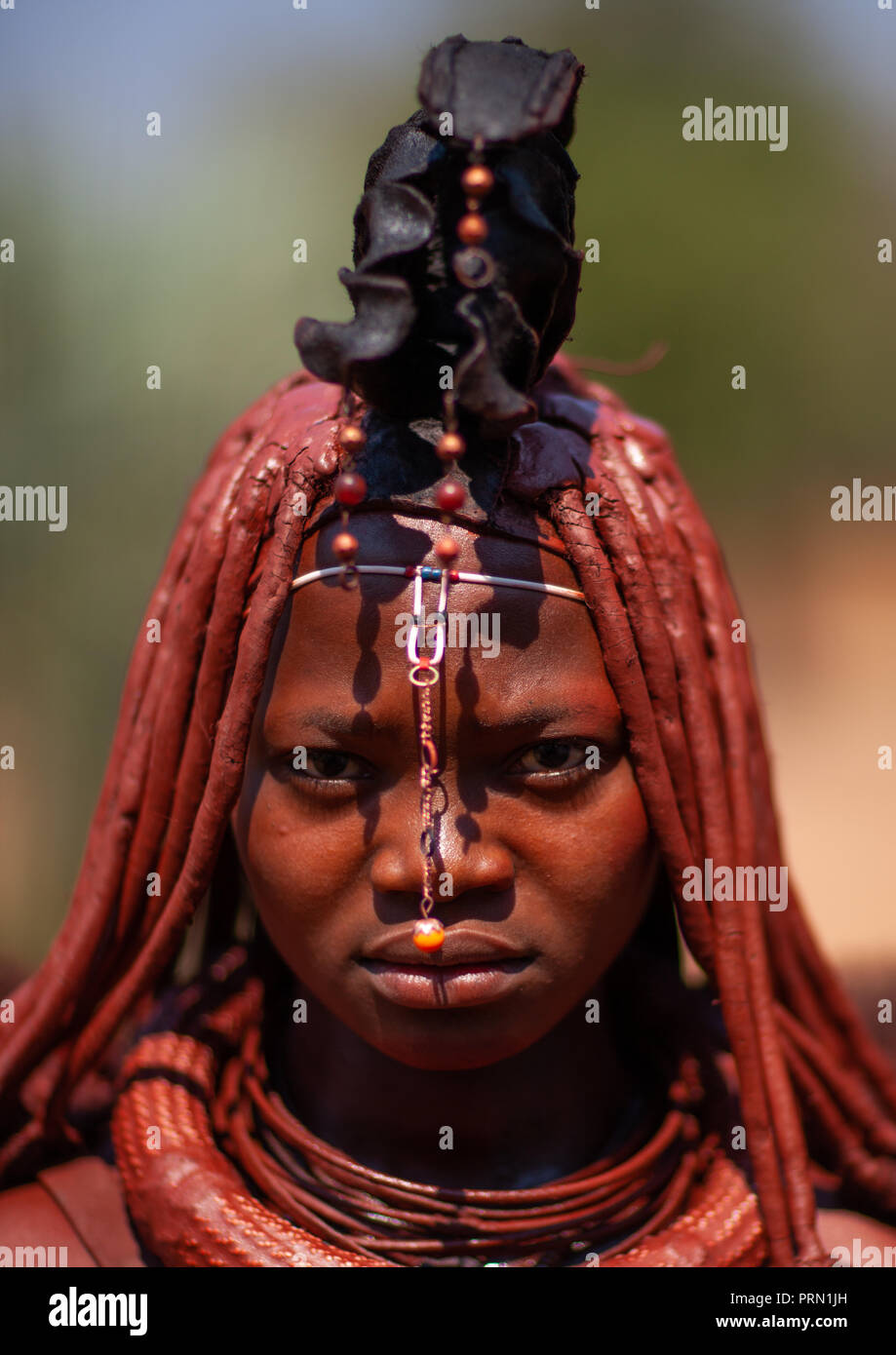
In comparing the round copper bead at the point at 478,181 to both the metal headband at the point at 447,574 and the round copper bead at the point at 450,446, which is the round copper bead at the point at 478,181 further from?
the metal headband at the point at 447,574

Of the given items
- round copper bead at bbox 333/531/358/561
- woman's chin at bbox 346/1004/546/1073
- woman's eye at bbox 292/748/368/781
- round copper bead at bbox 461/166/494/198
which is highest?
round copper bead at bbox 461/166/494/198

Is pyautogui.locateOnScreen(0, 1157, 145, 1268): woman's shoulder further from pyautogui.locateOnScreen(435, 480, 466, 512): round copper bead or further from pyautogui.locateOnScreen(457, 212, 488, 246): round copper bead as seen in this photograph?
pyautogui.locateOnScreen(457, 212, 488, 246): round copper bead

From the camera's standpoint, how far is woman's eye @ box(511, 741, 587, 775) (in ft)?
5.80

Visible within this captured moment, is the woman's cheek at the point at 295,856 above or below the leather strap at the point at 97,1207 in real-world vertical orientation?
above

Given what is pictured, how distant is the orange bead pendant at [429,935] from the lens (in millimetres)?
1669

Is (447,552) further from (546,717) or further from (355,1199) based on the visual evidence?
(355,1199)

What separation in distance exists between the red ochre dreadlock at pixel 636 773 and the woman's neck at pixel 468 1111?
262mm

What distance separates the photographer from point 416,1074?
1.93 metres

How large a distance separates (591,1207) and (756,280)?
3.68 meters

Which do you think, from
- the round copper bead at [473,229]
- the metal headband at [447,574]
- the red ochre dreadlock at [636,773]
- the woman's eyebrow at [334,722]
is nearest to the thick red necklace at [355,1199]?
the red ochre dreadlock at [636,773]

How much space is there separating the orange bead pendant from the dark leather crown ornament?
0.64 metres

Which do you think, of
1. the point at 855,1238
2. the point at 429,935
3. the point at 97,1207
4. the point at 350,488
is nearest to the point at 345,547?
the point at 350,488

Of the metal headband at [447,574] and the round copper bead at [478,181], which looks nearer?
the round copper bead at [478,181]

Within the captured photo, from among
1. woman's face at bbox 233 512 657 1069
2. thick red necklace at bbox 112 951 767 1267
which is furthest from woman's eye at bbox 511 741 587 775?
thick red necklace at bbox 112 951 767 1267
